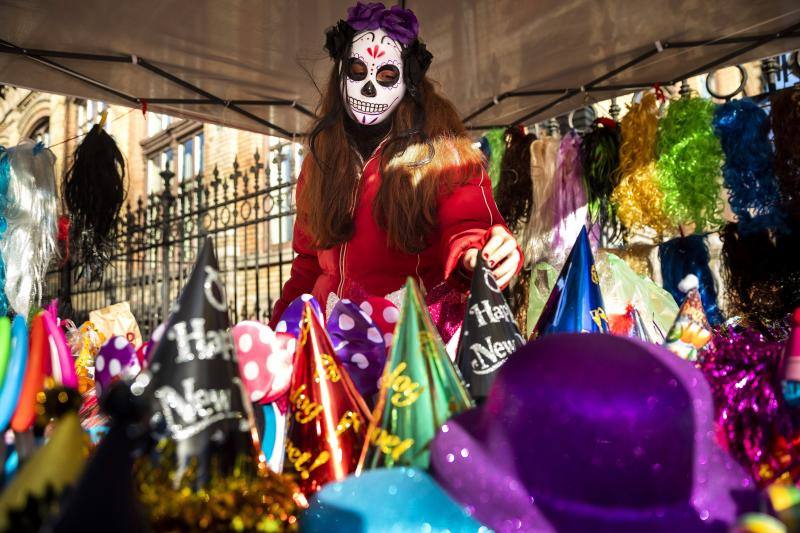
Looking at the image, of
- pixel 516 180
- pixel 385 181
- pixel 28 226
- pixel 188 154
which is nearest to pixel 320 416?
pixel 385 181

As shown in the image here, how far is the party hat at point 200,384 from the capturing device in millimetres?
554

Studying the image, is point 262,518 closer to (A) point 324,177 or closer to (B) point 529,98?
(A) point 324,177

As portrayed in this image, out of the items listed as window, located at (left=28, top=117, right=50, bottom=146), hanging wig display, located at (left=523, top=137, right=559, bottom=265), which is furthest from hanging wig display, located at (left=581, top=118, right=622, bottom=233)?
window, located at (left=28, top=117, right=50, bottom=146)

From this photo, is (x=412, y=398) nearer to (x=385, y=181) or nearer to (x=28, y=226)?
(x=385, y=181)

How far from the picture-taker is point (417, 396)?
0.67 m

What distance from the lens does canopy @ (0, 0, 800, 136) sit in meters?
2.06

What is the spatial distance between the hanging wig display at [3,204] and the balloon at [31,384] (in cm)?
189

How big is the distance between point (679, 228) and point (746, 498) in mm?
2439

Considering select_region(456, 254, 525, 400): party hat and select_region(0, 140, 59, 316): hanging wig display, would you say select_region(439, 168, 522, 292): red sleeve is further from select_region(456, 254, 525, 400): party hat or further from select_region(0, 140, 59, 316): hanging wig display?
select_region(0, 140, 59, 316): hanging wig display

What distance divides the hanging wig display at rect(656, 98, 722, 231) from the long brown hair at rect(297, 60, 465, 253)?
1452mm

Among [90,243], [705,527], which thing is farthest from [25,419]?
[90,243]

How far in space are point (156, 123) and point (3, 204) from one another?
33.5 ft

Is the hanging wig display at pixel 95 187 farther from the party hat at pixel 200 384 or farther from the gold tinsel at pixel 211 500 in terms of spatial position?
the gold tinsel at pixel 211 500

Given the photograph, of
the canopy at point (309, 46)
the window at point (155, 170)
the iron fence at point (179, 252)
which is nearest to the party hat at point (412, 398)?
the canopy at point (309, 46)
